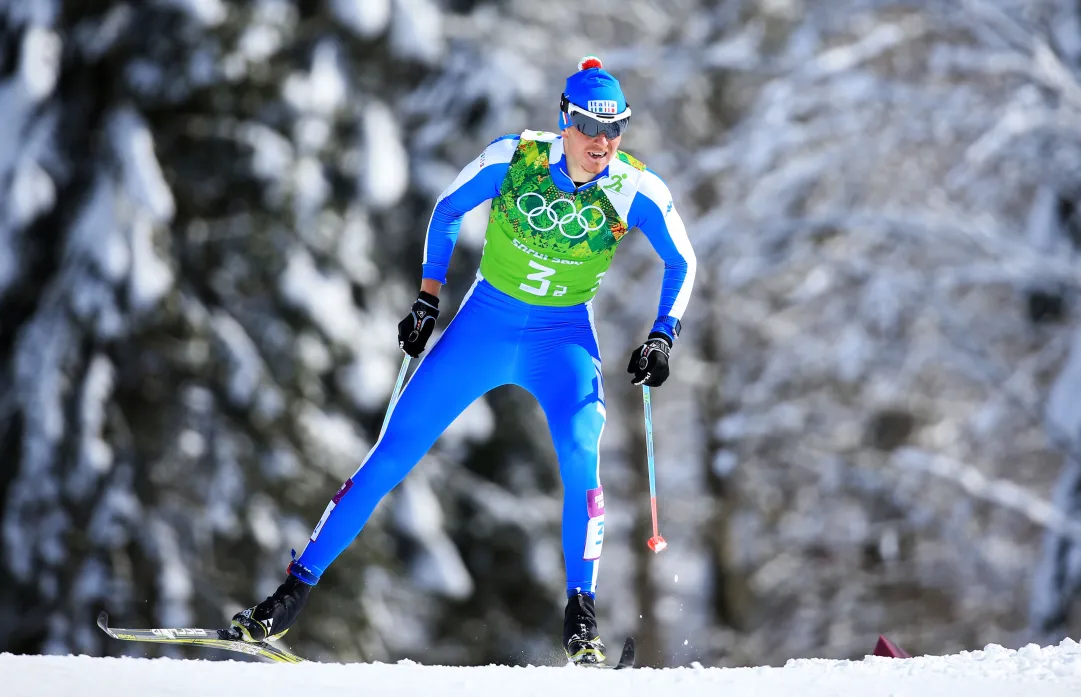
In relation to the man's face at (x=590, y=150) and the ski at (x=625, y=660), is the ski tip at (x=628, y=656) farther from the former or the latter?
the man's face at (x=590, y=150)

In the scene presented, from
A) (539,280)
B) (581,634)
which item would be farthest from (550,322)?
(581,634)

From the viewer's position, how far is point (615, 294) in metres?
12.7

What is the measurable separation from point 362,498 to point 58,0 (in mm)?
7190

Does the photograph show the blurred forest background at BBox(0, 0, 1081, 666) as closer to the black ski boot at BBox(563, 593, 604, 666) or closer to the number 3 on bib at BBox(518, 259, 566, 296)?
the number 3 on bib at BBox(518, 259, 566, 296)

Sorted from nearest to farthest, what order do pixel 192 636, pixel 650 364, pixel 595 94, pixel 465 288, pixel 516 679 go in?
pixel 516 679 → pixel 192 636 → pixel 595 94 → pixel 650 364 → pixel 465 288

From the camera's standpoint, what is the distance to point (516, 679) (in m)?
4.32

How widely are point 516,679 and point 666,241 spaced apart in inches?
71.2

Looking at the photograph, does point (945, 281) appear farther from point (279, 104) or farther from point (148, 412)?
point (148, 412)

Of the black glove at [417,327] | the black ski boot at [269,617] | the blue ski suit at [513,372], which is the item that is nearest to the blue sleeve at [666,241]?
the blue ski suit at [513,372]

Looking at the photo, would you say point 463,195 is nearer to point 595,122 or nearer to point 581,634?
point 595,122

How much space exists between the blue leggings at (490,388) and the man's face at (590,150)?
0.59 metres

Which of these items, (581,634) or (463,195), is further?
(463,195)

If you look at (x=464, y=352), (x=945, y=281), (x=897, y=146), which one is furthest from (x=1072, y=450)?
(x=464, y=352)

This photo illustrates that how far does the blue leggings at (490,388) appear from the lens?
496 centimetres
